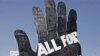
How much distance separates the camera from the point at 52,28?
14586mm

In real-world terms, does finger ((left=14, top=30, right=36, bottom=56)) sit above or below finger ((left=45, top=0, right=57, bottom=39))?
below

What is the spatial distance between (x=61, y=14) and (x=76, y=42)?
1.16 m

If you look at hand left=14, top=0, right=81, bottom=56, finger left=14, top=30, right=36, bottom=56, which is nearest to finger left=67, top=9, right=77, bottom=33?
hand left=14, top=0, right=81, bottom=56

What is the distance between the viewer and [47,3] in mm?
14523

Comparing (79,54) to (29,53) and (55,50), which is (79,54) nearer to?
(55,50)

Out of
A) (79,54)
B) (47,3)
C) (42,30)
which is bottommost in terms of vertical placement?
(79,54)

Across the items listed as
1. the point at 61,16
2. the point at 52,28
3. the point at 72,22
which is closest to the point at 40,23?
the point at 52,28

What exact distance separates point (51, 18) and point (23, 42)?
1297 millimetres

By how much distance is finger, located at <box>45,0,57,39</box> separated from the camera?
14.5 m

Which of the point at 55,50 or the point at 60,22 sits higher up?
the point at 60,22

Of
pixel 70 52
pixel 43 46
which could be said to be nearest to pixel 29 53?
pixel 43 46

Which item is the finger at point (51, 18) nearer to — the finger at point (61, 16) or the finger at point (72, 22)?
the finger at point (61, 16)

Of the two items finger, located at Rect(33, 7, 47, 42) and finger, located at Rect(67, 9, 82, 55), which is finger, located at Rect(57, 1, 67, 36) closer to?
finger, located at Rect(67, 9, 82, 55)

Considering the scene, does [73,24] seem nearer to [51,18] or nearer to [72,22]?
[72,22]
